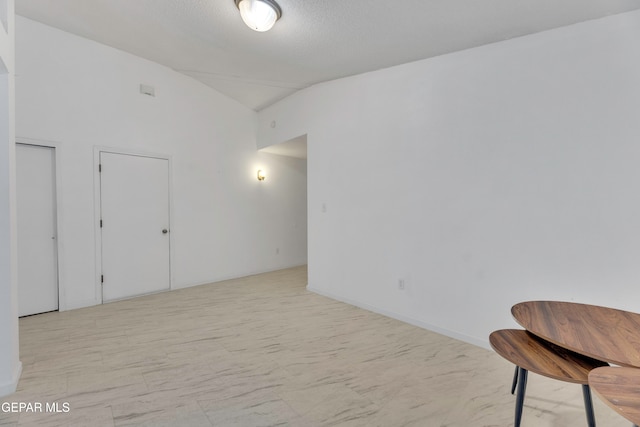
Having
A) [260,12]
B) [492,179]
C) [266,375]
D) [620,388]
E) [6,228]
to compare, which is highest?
[260,12]

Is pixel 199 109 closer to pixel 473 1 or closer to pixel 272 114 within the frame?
pixel 272 114

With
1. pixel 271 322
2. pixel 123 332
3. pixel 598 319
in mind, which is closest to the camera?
pixel 598 319

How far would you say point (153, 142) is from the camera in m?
4.39

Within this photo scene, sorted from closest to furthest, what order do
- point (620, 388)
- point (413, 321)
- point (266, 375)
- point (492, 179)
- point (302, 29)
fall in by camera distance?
1. point (620, 388)
2. point (266, 375)
3. point (492, 179)
4. point (302, 29)
5. point (413, 321)

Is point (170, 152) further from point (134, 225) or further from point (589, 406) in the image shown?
point (589, 406)

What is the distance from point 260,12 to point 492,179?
7.79 feet

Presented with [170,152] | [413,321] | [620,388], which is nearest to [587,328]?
[620,388]

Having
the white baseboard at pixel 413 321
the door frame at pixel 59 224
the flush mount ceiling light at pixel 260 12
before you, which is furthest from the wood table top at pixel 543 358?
the door frame at pixel 59 224

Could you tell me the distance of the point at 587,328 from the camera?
146 cm

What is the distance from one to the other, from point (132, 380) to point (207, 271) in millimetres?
2870

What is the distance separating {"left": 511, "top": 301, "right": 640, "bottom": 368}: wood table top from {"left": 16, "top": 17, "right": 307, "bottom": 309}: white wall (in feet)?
14.6

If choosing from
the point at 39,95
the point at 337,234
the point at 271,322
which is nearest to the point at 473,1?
the point at 337,234

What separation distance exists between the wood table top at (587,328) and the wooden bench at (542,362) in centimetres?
17

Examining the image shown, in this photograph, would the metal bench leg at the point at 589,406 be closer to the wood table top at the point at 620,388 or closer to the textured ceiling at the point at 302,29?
the wood table top at the point at 620,388
